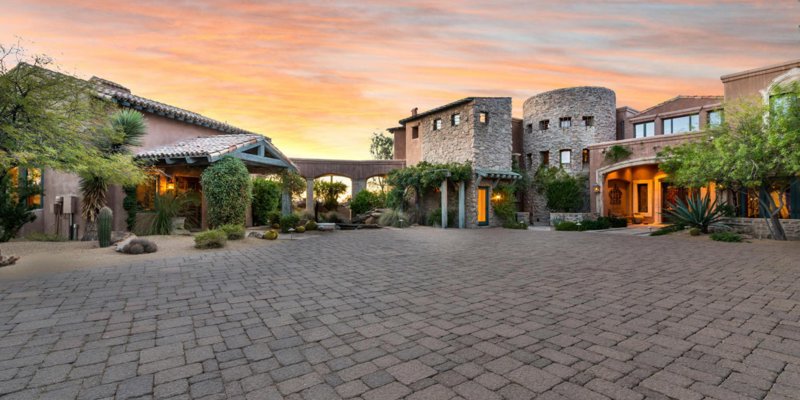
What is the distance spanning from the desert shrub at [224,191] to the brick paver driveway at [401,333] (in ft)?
16.8

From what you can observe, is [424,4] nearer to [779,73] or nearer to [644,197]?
[779,73]

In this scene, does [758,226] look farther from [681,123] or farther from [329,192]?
[329,192]

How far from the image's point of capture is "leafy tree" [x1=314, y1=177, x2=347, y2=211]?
67.8 ft

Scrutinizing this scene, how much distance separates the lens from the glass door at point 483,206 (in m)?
18.2

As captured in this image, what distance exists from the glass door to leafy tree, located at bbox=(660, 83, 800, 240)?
7996mm

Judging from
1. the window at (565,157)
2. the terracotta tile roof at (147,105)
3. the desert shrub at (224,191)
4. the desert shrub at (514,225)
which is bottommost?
the desert shrub at (514,225)

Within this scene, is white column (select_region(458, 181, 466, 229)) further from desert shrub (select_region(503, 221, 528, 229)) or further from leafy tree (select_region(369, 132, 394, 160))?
leafy tree (select_region(369, 132, 394, 160))

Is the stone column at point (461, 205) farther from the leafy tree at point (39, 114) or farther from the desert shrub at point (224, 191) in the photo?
the leafy tree at point (39, 114)

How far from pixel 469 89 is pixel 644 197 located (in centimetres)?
1225

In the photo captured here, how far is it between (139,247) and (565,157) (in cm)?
2229

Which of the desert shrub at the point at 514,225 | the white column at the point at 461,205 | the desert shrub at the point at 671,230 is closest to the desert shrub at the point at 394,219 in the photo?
the white column at the point at 461,205

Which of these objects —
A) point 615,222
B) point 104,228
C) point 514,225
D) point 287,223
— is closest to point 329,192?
point 287,223

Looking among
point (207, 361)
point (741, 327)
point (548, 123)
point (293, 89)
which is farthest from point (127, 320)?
point (548, 123)

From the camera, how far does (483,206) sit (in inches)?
724
